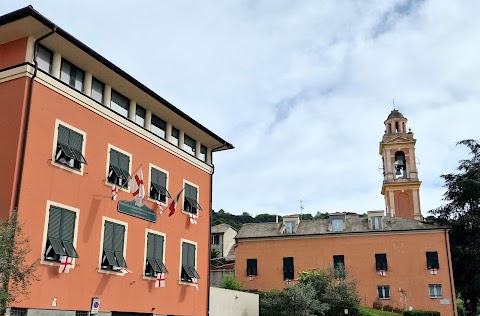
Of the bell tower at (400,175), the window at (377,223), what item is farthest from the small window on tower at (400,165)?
the window at (377,223)

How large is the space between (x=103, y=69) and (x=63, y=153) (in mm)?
3727

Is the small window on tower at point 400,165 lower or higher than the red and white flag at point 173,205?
higher

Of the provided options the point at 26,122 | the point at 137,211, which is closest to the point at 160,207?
the point at 137,211

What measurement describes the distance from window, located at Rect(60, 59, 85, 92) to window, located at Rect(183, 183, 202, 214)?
7639 millimetres

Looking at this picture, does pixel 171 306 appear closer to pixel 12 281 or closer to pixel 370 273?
pixel 12 281

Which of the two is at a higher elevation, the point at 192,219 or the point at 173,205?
the point at 173,205

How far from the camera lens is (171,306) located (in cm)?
2247

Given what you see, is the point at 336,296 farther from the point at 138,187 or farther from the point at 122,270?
the point at 138,187

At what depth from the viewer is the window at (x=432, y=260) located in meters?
41.8

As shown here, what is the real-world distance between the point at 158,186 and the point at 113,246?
3.81 meters

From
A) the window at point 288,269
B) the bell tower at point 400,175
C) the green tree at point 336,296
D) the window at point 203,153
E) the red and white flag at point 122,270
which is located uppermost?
the bell tower at point 400,175

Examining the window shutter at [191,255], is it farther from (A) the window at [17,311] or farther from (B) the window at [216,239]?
(B) the window at [216,239]

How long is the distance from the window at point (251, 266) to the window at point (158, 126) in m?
24.6

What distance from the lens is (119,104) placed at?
21.2 metres
